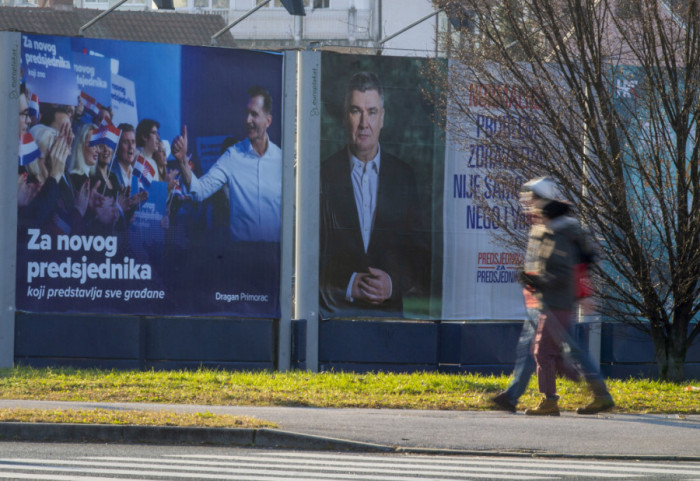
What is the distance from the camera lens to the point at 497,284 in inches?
705

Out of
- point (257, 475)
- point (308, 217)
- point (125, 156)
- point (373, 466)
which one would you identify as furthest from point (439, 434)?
point (125, 156)

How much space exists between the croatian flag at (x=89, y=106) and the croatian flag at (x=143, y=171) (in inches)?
35.6

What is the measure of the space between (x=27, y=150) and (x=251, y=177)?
3.33 meters

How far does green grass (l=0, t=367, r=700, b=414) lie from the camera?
36.3 ft

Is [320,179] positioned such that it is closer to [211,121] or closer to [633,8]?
[211,121]

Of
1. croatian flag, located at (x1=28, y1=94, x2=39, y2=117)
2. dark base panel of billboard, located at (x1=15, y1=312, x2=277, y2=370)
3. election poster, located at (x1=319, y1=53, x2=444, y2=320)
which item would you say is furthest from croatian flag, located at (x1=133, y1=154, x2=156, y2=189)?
election poster, located at (x1=319, y1=53, x2=444, y2=320)

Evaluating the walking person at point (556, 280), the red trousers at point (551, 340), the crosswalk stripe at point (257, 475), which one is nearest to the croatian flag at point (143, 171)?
the walking person at point (556, 280)

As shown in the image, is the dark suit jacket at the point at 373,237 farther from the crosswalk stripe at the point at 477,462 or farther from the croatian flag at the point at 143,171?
the crosswalk stripe at the point at 477,462

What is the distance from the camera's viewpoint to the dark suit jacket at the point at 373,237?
17.4 m

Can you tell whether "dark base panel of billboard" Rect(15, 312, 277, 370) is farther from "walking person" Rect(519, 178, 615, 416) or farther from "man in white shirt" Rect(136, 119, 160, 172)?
"walking person" Rect(519, 178, 615, 416)

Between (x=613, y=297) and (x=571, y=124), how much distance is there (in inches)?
92.8

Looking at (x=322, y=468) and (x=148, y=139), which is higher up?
(x=148, y=139)

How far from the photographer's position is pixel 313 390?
12.1m

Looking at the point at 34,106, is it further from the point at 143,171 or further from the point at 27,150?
the point at 143,171
